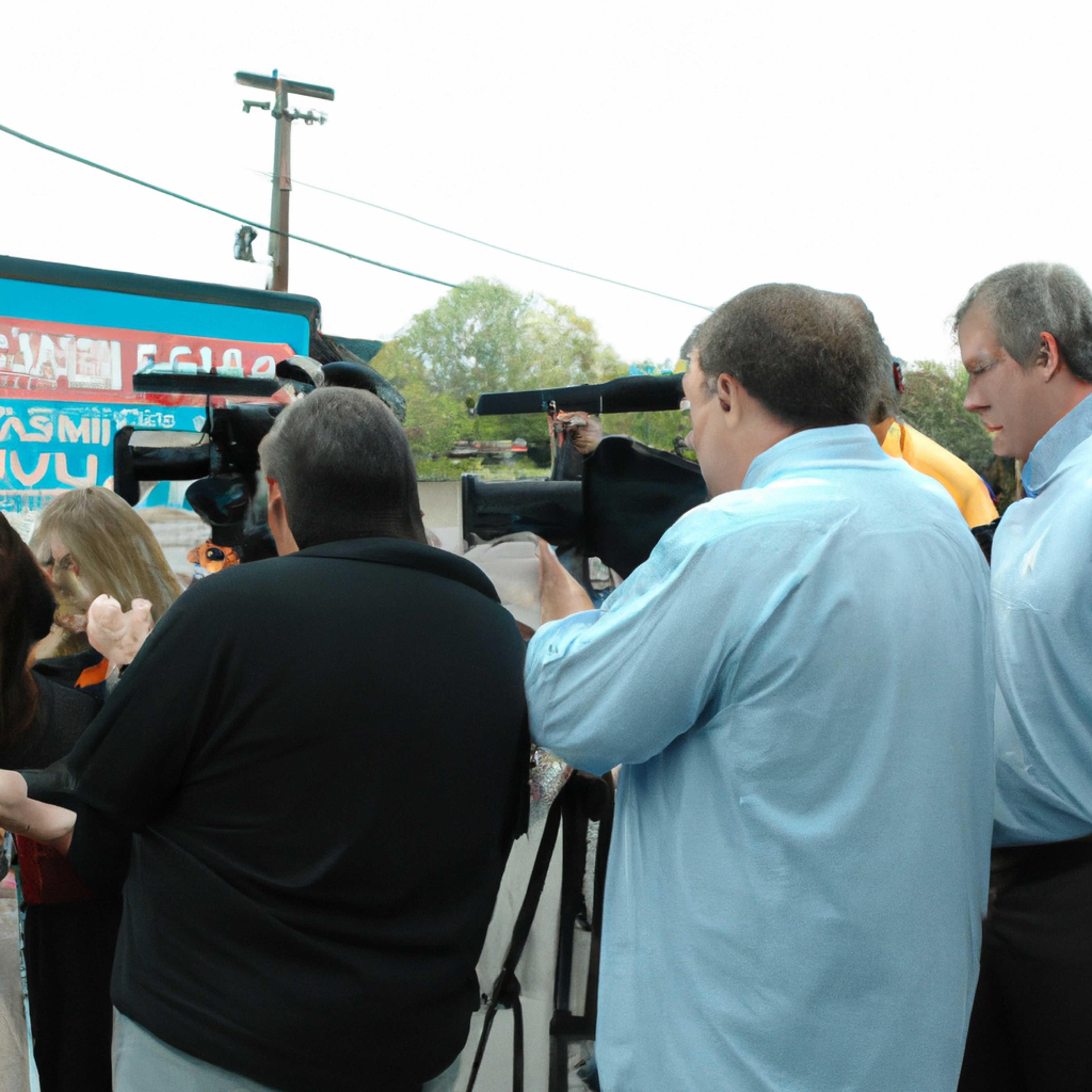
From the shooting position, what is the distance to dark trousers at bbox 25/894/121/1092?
164 centimetres

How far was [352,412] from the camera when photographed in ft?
4.18

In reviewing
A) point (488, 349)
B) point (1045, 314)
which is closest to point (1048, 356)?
point (1045, 314)

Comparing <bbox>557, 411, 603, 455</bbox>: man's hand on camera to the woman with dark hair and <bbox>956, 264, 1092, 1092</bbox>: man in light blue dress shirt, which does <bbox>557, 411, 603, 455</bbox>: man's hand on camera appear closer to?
<bbox>956, 264, 1092, 1092</bbox>: man in light blue dress shirt

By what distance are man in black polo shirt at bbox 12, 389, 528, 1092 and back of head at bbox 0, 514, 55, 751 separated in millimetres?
580

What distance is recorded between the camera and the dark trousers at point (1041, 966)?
137 centimetres

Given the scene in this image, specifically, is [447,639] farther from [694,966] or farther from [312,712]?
[694,966]

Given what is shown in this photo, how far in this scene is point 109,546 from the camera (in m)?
2.00

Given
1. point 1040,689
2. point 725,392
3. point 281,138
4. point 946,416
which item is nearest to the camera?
point 725,392

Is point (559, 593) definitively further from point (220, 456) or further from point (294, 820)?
point (220, 456)

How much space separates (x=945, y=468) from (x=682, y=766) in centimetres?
158

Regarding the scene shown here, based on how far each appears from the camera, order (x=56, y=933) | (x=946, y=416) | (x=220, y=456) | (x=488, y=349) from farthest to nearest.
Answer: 1. (x=488, y=349)
2. (x=946, y=416)
3. (x=220, y=456)
4. (x=56, y=933)

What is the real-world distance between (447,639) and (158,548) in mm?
1050

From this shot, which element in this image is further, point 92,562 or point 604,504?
point 92,562


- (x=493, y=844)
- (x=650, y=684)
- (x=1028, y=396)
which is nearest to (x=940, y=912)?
(x=650, y=684)
